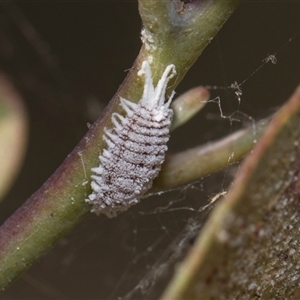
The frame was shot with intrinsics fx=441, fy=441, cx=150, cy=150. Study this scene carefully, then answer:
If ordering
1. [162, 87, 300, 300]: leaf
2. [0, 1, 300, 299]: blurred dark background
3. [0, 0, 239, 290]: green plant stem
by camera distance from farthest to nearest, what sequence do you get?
[0, 1, 300, 299]: blurred dark background → [0, 0, 239, 290]: green plant stem → [162, 87, 300, 300]: leaf

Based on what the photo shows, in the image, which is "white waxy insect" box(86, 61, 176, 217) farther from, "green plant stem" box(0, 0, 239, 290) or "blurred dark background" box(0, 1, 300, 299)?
"blurred dark background" box(0, 1, 300, 299)

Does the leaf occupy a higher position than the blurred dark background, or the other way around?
the blurred dark background

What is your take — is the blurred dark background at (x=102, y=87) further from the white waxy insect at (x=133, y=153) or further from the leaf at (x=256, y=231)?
the leaf at (x=256, y=231)

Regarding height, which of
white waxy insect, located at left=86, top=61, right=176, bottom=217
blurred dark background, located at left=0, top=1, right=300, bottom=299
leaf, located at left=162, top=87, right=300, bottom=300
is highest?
blurred dark background, located at left=0, top=1, right=300, bottom=299

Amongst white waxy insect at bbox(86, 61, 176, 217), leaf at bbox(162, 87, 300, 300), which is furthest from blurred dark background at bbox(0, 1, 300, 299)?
leaf at bbox(162, 87, 300, 300)

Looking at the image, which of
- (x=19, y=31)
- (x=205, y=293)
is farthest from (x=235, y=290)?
(x=19, y=31)

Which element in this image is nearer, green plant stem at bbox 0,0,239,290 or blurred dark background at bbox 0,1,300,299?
green plant stem at bbox 0,0,239,290
